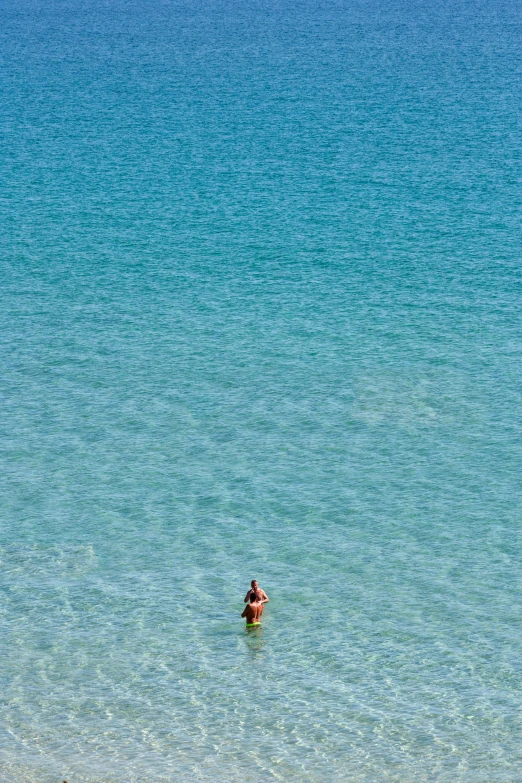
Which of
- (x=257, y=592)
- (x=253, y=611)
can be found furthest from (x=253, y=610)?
(x=257, y=592)

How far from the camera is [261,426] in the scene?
35125mm

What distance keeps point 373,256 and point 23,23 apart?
46.4 m

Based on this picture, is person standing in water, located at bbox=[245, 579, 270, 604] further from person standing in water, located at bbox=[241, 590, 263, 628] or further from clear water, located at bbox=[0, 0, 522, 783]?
clear water, located at bbox=[0, 0, 522, 783]

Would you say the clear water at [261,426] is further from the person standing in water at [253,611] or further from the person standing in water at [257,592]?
the person standing in water at [257,592]

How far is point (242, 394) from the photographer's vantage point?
3722 cm

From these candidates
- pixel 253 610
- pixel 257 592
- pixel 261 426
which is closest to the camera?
pixel 253 610

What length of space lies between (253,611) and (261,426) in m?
10.1

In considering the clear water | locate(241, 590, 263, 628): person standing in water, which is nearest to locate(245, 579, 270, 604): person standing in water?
locate(241, 590, 263, 628): person standing in water

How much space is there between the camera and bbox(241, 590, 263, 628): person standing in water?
25.6 meters

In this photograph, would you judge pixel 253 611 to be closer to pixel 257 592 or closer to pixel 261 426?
pixel 257 592

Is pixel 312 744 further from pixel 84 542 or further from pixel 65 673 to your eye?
pixel 84 542

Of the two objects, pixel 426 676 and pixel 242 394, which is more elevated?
pixel 242 394

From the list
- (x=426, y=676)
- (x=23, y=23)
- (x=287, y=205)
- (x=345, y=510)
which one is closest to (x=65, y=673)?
(x=426, y=676)

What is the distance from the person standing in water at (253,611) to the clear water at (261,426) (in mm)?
267
